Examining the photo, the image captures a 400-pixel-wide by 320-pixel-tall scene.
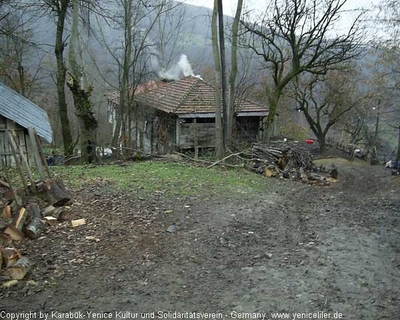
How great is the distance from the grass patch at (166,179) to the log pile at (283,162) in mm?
887

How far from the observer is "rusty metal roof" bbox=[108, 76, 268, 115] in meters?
18.4

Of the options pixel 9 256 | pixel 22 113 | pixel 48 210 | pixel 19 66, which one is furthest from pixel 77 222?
pixel 19 66

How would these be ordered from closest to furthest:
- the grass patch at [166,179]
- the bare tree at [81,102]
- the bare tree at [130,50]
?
1. the grass patch at [166,179]
2. the bare tree at [81,102]
3. the bare tree at [130,50]

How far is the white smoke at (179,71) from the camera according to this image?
2678cm

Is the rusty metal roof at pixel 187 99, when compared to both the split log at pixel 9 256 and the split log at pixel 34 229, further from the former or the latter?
the split log at pixel 9 256

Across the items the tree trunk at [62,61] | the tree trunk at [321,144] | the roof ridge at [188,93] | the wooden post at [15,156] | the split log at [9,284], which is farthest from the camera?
the tree trunk at [321,144]

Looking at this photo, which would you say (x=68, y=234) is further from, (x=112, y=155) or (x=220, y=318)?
(x=112, y=155)

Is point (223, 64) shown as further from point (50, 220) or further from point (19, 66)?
point (19, 66)

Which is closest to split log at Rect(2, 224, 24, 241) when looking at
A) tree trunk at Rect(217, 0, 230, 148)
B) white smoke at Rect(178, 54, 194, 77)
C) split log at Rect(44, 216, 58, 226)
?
split log at Rect(44, 216, 58, 226)

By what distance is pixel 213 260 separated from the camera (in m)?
4.91

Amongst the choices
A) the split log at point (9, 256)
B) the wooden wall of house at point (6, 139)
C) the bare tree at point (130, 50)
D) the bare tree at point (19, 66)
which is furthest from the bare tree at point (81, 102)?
the split log at point (9, 256)

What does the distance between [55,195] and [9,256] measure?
6.82ft

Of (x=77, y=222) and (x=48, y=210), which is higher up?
(x=48, y=210)

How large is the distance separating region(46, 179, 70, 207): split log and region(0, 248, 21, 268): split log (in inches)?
75.4
